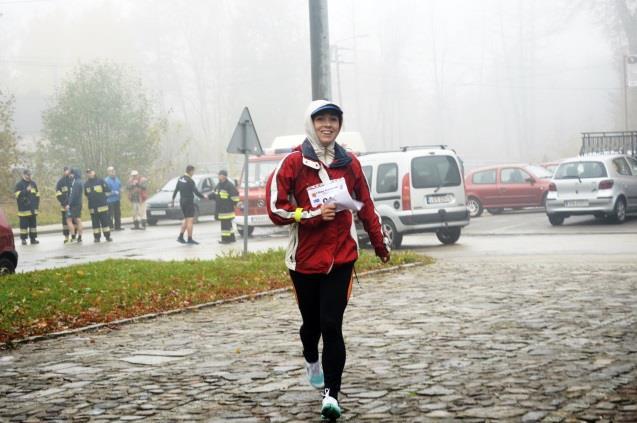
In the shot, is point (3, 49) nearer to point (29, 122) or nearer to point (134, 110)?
point (29, 122)

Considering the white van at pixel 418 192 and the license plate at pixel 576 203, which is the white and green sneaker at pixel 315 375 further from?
the license plate at pixel 576 203

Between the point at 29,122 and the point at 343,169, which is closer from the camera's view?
the point at 343,169

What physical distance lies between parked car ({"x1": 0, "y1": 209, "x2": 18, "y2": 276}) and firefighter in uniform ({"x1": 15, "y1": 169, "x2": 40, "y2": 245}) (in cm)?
1188

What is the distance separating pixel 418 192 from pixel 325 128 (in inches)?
568

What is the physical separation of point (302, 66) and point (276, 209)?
263 feet

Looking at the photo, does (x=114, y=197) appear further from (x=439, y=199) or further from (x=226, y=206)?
(x=439, y=199)

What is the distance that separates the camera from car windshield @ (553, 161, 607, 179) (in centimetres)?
2438

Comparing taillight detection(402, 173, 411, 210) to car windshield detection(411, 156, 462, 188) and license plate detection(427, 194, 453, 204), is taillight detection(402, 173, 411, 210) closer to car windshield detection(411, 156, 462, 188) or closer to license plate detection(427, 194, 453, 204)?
car windshield detection(411, 156, 462, 188)

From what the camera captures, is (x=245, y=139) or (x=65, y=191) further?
(x=65, y=191)

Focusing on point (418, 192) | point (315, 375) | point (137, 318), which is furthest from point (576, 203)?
point (315, 375)

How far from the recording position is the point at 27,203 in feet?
89.8

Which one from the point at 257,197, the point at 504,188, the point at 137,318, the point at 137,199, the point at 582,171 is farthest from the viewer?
the point at 137,199

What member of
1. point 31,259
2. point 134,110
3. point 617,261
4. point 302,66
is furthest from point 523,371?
point 302,66

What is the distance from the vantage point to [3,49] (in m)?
84.2
